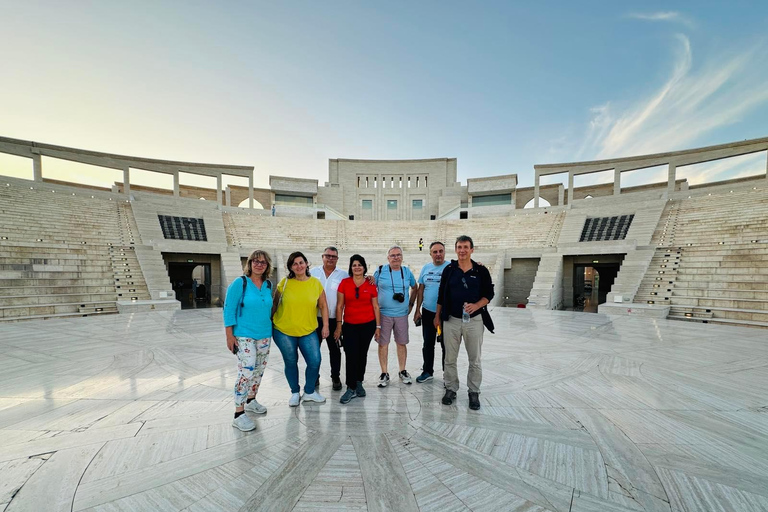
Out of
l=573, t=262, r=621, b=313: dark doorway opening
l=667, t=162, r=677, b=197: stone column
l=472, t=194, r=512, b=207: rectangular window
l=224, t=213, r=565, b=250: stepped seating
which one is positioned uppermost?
l=472, t=194, r=512, b=207: rectangular window

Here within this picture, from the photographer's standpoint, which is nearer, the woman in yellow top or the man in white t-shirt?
the woman in yellow top

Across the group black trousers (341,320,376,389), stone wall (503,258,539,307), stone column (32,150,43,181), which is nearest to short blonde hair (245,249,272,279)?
black trousers (341,320,376,389)

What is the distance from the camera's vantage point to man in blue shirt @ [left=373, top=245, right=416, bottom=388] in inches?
167

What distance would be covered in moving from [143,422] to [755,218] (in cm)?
2329

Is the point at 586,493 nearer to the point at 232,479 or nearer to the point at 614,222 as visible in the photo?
the point at 232,479

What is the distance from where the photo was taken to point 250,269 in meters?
3.25

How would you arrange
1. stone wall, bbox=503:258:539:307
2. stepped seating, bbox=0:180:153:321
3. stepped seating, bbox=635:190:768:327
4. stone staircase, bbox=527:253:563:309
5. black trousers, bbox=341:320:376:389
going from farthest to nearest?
stone wall, bbox=503:258:539:307
stone staircase, bbox=527:253:563:309
stepped seating, bbox=0:180:153:321
stepped seating, bbox=635:190:768:327
black trousers, bbox=341:320:376:389

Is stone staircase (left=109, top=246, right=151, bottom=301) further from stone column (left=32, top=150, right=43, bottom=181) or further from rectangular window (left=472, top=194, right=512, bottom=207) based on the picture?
rectangular window (left=472, top=194, right=512, bottom=207)

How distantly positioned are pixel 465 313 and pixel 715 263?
14.9 m

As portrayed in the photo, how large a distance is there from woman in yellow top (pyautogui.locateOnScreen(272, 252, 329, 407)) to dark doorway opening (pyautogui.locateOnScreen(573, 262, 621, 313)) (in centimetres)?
1508

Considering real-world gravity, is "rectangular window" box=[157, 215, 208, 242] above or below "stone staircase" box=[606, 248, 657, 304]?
above

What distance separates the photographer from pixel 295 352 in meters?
3.57

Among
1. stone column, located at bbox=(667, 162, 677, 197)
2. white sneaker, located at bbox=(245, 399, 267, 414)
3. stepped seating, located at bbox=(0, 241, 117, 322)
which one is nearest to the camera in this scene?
white sneaker, located at bbox=(245, 399, 267, 414)

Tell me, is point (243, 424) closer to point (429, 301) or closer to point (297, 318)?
point (297, 318)
